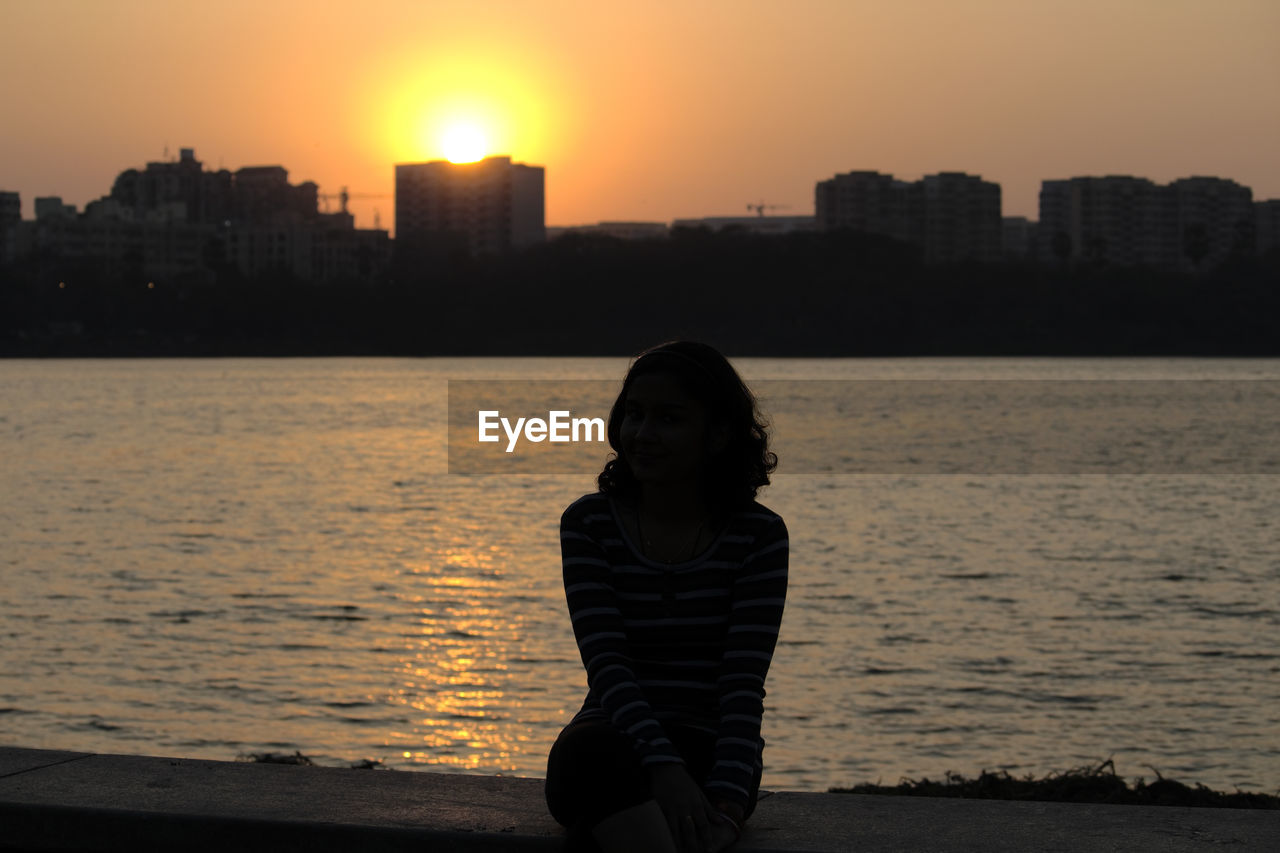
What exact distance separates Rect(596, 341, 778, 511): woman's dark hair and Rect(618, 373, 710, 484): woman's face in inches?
0.7

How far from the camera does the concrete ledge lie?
2.89 meters

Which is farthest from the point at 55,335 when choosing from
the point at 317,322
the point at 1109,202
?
the point at 1109,202

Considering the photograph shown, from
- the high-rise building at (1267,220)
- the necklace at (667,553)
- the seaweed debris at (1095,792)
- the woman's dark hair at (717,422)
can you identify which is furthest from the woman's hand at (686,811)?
the high-rise building at (1267,220)

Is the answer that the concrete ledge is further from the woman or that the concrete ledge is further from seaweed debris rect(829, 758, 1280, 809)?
seaweed debris rect(829, 758, 1280, 809)

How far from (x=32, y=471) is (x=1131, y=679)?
27386mm

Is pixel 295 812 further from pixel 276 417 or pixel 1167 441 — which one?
pixel 276 417

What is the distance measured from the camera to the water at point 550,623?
9094mm

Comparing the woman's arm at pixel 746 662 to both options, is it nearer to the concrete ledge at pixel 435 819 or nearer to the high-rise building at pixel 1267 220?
the concrete ledge at pixel 435 819

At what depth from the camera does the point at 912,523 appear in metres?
22.2

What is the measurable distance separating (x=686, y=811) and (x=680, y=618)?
40cm

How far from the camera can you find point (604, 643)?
9.62 ft

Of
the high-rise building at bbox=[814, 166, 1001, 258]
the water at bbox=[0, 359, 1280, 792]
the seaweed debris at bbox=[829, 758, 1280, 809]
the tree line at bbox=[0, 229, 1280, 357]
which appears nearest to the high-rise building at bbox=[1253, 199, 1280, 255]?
the high-rise building at bbox=[814, 166, 1001, 258]

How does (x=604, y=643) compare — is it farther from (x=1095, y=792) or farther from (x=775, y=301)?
(x=775, y=301)

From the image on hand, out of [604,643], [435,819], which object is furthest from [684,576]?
[435,819]
